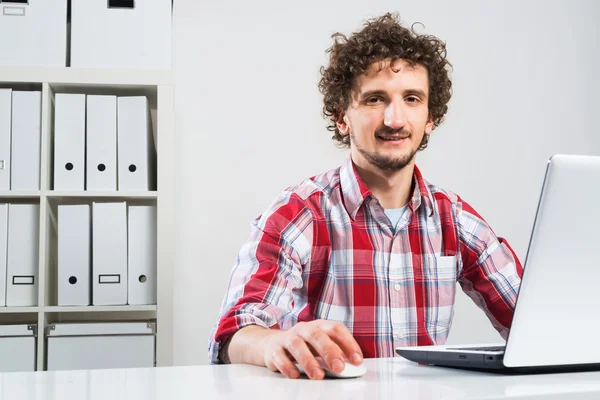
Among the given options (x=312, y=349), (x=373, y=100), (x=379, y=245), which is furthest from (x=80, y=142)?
(x=312, y=349)

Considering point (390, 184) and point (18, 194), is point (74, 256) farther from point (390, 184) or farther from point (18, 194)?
point (390, 184)

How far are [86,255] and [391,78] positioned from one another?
3.34ft

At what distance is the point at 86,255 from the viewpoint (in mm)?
1976

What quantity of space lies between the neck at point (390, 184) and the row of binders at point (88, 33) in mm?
786

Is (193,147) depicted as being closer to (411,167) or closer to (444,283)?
(411,167)

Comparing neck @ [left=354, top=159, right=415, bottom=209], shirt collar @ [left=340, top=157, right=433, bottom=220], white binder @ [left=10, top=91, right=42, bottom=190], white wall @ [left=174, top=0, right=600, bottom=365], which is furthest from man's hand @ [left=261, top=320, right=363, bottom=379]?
white wall @ [left=174, top=0, right=600, bottom=365]

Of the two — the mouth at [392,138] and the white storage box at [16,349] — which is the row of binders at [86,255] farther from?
the mouth at [392,138]

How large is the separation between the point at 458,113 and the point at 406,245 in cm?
124

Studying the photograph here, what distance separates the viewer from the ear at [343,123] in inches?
71.0

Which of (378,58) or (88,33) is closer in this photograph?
(378,58)

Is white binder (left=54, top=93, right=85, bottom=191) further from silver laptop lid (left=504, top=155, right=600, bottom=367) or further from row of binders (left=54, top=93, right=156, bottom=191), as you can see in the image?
silver laptop lid (left=504, top=155, right=600, bottom=367)

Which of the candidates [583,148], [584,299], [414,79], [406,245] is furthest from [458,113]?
[584,299]

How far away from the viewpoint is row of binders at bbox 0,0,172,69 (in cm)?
200

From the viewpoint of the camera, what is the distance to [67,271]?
1961mm
